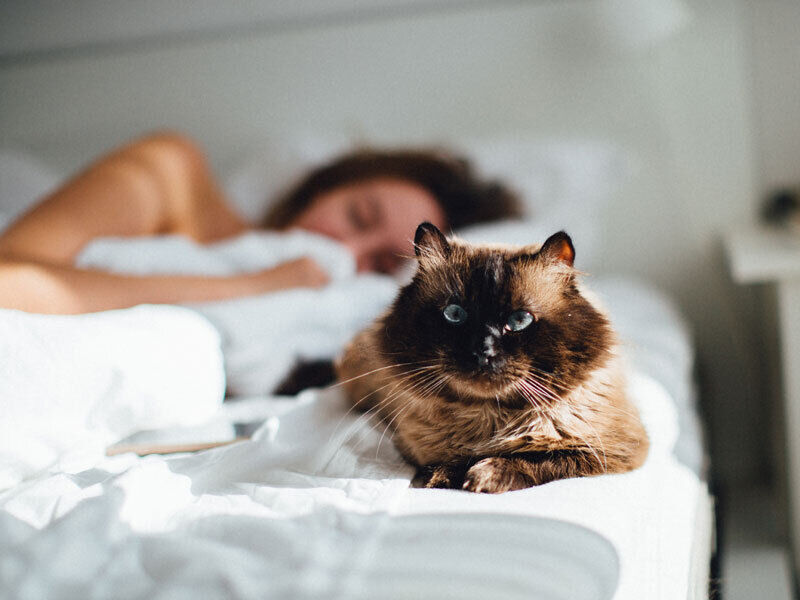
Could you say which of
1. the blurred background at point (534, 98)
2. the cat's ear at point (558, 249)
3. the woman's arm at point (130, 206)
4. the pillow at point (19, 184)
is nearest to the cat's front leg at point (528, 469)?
the cat's ear at point (558, 249)

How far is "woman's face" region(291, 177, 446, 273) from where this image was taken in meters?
1.71

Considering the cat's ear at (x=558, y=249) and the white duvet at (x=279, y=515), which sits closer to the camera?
the white duvet at (x=279, y=515)

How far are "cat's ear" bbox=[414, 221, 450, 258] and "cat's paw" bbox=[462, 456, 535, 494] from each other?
25 centimetres

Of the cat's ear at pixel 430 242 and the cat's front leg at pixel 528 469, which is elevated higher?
the cat's ear at pixel 430 242

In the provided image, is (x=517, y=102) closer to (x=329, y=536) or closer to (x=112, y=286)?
(x=112, y=286)

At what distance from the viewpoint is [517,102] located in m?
2.04

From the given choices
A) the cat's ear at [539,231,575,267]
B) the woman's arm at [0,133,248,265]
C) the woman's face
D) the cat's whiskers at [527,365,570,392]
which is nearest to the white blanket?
the cat's whiskers at [527,365,570,392]

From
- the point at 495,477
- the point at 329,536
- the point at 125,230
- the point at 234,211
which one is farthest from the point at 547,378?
the point at 234,211

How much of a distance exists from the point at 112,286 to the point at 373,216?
74 cm

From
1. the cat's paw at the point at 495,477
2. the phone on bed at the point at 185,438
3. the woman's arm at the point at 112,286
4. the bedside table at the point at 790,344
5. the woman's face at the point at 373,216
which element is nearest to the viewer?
the cat's paw at the point at 495,477

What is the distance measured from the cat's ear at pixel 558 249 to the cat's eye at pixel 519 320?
0.08 metres

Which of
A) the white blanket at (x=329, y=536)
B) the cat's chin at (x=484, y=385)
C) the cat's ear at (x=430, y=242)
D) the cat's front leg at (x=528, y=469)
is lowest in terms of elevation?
the white blanket at (x=329, y=536)

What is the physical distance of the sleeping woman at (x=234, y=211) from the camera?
136 cm

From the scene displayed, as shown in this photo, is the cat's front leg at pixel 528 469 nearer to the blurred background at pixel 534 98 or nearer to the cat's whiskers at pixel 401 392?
the cat's whiskers at pixel 401 392
